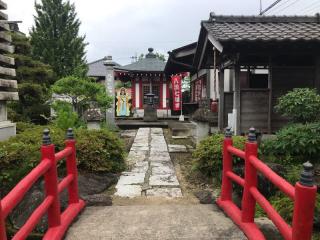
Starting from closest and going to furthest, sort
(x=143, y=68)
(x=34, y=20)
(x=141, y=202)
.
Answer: (x=141, y=202) → (x=143, y=68) → (x=34, y=20)

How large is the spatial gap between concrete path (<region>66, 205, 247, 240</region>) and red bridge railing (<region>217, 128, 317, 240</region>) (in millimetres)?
155

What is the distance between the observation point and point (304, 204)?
97.4 inches

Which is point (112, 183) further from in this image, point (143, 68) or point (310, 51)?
point (143, 68)

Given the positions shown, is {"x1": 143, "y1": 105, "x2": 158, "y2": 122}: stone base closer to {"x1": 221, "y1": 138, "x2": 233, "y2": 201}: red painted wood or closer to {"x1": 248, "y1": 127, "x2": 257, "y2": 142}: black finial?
{"x1": 221, "y1": 138, "x2": 233, "y2": 201}: red painted wood

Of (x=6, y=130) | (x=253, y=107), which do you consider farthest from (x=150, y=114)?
(x=6, y=130)

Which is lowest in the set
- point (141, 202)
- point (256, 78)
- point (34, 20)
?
point (141, 202)

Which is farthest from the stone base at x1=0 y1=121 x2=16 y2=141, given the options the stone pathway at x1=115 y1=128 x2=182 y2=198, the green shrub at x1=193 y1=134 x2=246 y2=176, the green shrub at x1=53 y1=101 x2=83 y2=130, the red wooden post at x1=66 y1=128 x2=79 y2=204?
the green shrub at x1=193 y1=134 x2=246 y2=176

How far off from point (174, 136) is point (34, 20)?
21706 mm

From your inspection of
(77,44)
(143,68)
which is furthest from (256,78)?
(77,44)

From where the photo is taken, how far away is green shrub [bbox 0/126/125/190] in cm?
592

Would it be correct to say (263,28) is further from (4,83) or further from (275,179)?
(275,179)

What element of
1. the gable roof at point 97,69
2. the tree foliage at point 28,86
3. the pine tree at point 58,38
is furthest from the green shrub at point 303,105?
the gable roof at point 97,69

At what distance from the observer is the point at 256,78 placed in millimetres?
13297

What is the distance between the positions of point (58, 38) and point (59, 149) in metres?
24.3
